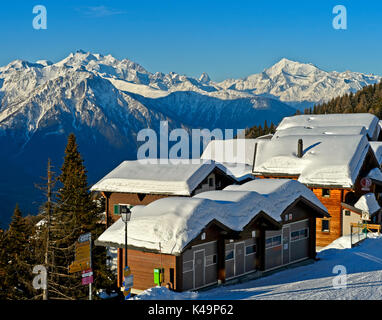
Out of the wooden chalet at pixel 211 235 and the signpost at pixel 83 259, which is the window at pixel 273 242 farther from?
the signpost at pixel 83 259

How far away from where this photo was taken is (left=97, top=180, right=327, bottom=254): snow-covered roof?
20.6 metres

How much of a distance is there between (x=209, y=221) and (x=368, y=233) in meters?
20.6

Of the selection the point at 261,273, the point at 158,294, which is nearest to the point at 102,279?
the point at 261,273

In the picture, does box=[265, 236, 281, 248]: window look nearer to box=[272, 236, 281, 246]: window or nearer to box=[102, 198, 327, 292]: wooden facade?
box=[272, 236, 281, 246]: window

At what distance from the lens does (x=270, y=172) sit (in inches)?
1785

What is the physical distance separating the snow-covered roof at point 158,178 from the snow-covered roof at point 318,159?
265 inches

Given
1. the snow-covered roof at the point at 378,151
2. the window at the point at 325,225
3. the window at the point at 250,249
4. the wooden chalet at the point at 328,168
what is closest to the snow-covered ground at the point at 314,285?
the window at the point at 250,249

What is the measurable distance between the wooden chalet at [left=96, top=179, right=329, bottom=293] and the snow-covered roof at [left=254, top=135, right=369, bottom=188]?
13.9 meters

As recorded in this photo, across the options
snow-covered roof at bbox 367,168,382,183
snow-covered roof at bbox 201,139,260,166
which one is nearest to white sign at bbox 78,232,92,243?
snow-covered roof at bbox 367,168,382,183

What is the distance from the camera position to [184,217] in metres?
21.0

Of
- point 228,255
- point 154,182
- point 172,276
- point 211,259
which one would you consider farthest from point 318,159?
point 172,276
